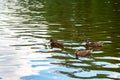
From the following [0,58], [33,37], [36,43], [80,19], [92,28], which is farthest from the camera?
[80,19]

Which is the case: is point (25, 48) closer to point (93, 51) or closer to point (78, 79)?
point (93, 51)

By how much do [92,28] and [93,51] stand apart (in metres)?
9.77

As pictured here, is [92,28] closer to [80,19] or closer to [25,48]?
[80,19]

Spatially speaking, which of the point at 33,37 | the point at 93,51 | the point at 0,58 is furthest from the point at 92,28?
the point at 0,58

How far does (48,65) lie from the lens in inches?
744

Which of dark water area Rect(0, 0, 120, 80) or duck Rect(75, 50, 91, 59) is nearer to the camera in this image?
dark water area Rect(0, 0, 120, 80)

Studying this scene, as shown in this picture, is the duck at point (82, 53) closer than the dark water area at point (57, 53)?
No

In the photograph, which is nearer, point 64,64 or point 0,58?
point 64,64

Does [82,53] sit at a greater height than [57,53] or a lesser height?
greater

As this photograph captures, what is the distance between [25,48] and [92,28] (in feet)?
34.3

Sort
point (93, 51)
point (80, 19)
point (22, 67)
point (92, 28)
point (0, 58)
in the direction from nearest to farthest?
1. point (22, 67)
2. point (0, 58)
3. point (93, 51)
4. point (92, 28)
5. point (80, 19)

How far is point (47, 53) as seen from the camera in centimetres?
2189

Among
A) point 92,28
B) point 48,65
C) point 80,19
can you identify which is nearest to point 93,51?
point 48,65

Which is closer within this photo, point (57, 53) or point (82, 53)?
point (82, 53)
